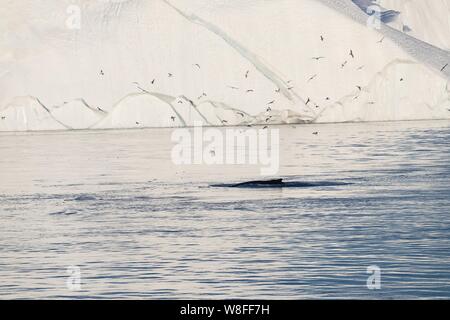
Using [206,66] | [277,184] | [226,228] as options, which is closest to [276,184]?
[277,184]

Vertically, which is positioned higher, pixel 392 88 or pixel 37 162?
pixel 392 88

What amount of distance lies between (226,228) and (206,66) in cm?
4038

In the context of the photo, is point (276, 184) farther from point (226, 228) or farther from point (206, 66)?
point (206, 66)

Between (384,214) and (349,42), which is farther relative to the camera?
(349,42)

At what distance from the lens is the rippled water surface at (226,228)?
44.4ft

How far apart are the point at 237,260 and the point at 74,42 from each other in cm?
4401

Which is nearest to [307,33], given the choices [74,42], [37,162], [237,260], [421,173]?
[74,42]

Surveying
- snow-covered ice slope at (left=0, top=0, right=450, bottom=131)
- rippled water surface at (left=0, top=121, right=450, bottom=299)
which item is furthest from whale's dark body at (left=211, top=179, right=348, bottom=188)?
snow-covered ice slope at (left=0, top=0, right=450, bottom=131)

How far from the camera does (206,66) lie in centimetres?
5797

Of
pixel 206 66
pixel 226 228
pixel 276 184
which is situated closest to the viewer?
pixel 226 228

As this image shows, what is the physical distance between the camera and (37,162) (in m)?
33.1

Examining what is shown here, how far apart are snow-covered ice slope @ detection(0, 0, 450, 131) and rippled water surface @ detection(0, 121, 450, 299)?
2246 centimetres

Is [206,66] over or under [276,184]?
over
